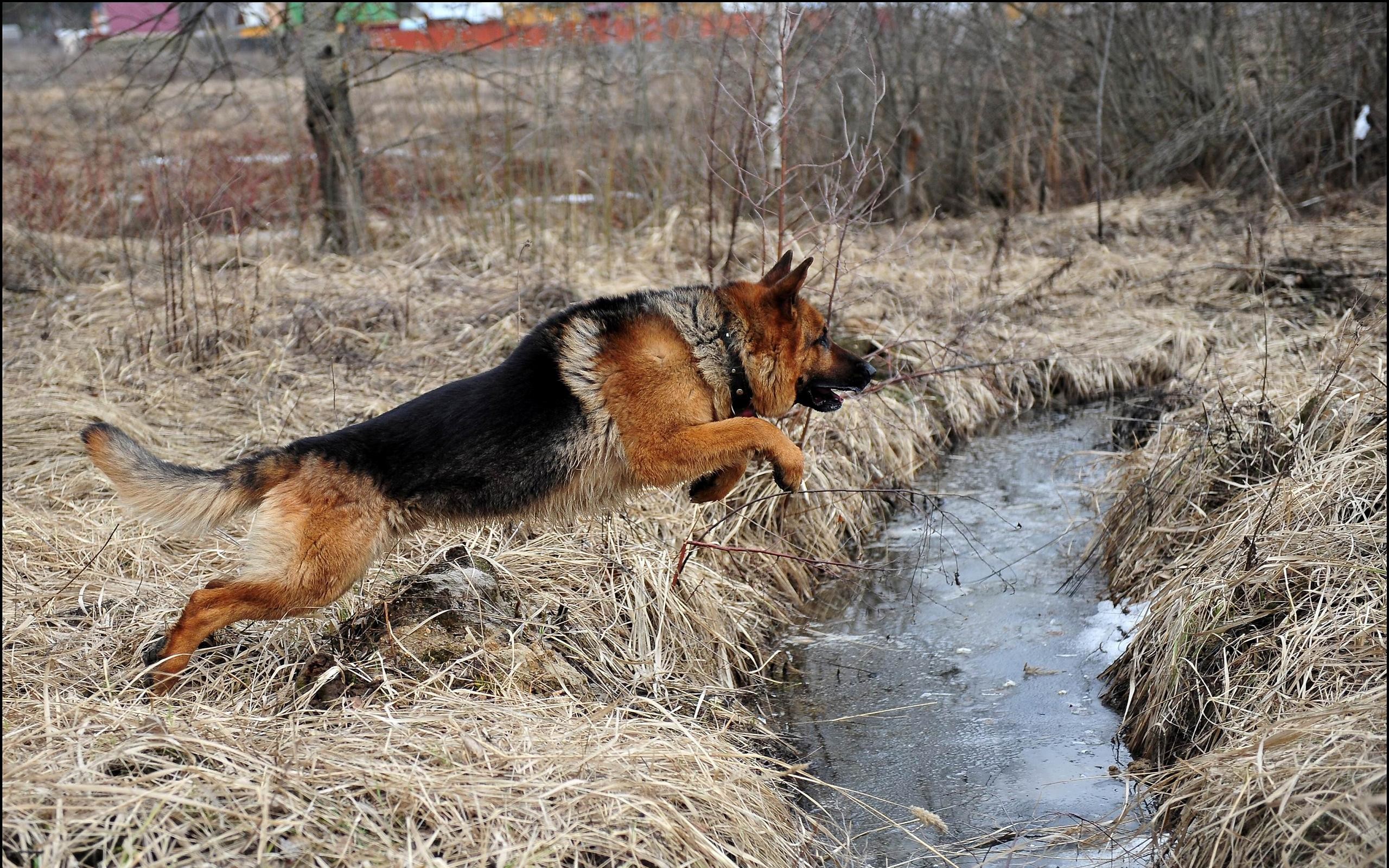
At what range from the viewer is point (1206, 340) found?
920 cm

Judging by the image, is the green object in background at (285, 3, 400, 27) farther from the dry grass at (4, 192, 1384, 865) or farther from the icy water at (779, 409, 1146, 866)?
the icy water at (779, 409, 1146, 866)

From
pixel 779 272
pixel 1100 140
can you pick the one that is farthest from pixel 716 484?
pixel 1100 140

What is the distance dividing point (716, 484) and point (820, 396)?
0.66 meters

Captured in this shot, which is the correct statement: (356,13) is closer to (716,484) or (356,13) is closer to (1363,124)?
(716,484)

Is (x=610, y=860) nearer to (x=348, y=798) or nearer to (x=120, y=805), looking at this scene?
(x=348, y=798)

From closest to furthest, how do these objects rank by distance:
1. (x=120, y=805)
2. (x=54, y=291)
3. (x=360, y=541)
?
(x=120, y=805)
(x=360, y=541)
(x=54, y=291)

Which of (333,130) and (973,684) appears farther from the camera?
(333,130)

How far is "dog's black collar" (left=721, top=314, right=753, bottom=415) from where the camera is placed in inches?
189

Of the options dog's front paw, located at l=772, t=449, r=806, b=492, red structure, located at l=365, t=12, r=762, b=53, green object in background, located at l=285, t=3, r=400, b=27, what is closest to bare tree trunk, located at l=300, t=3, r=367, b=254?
green object in background, located at l=285, t=3, r=400, b=27

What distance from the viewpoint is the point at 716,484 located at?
4.91 m

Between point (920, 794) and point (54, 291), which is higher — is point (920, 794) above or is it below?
below

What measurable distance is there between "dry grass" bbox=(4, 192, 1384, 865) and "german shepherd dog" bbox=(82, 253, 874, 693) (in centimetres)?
48

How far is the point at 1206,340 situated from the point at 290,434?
727cm

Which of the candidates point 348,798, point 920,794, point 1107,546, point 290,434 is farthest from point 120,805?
point 1107,546
